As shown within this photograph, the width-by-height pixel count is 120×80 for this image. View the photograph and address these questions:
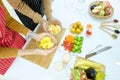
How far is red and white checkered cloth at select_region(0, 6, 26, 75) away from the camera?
3.20 ft

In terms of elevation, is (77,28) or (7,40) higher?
(7,40)

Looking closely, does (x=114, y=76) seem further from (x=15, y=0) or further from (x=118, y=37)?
(x=15, y=0)

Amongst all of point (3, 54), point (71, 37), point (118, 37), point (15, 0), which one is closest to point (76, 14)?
point (71, 37)

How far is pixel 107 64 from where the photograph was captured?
1078 mm

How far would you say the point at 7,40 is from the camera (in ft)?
3.44

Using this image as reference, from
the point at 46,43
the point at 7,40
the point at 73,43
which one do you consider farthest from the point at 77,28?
the point at 7,40

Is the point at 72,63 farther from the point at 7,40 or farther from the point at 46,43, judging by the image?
the point at 7,40

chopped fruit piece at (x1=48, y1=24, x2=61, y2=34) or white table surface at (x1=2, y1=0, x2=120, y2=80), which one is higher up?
chopped fruit piece at (x1=48, y1=24, x2=61, y2=34)

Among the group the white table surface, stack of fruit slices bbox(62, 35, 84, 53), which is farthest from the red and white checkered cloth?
stack of fruit slices bbox(62, 35, 84, 53)

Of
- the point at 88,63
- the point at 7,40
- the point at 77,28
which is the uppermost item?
the point at 7,40

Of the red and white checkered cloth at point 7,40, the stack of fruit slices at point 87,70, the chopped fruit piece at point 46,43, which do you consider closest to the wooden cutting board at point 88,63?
the stack of fruit slices at point 87,70

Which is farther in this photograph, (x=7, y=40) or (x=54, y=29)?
(x=54, y=29)

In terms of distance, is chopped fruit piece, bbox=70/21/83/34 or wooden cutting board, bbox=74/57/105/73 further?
chopped fruit piece, bbox=70/21/83/34

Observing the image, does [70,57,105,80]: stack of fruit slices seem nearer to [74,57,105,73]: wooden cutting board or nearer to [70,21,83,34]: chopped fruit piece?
[74,57,105,73]: wooden cutting board
